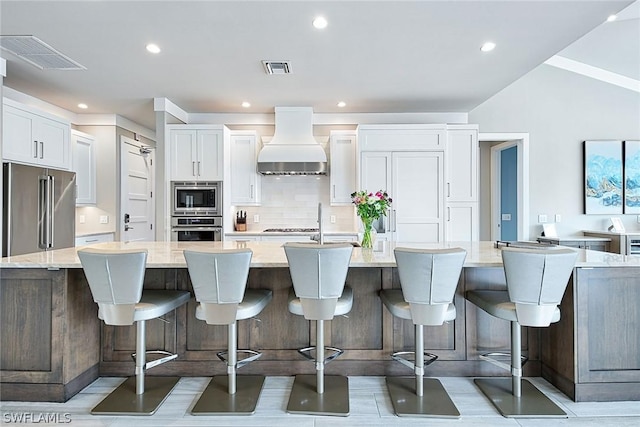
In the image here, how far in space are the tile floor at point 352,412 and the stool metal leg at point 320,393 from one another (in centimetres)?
5

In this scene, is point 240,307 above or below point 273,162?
below

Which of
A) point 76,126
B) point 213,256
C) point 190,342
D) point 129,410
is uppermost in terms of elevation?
point 76,126

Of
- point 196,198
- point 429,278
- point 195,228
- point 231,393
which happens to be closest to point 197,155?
point 196,198

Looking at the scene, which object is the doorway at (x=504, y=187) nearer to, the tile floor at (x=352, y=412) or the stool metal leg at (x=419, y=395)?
the tile floor at (x=352, y=412)

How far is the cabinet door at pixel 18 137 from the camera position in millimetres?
3605

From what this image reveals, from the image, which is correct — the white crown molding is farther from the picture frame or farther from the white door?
the white door

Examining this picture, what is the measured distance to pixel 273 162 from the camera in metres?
4.95

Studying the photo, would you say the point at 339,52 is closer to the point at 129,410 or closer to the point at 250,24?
the point at 250,24

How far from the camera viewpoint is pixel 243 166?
17.2ft

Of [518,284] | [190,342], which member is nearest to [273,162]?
[190,342]

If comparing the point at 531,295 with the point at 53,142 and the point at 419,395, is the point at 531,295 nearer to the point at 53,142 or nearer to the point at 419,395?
the point at 419,395

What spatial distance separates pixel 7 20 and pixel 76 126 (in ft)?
10.1

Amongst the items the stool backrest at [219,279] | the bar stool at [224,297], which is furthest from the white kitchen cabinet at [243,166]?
the stool backrest at [219,279]

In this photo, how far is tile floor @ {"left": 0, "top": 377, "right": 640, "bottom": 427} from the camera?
6.99ft
